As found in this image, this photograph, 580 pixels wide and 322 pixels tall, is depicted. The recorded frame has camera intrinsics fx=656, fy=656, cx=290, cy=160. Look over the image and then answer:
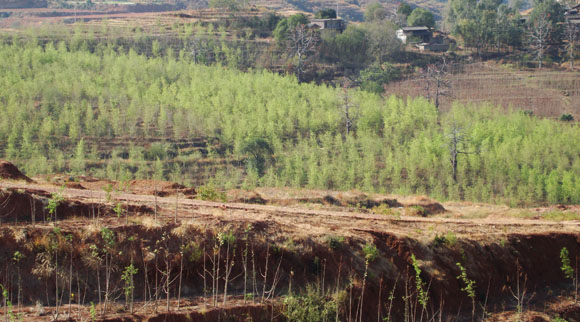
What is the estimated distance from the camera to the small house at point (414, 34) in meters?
71.1

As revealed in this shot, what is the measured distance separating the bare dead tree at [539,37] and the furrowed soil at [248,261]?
48586 mm

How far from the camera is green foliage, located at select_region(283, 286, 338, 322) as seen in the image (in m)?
13.7

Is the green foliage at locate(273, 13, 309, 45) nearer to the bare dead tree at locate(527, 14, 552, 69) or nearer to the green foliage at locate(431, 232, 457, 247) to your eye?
the bare dead tree at locate(527, 14, 552, 69)

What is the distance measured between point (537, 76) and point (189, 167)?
3686 centimetres

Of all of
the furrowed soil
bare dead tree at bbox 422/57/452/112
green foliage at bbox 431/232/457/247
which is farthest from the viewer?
bare dead tree at bbox 422/57/452/112

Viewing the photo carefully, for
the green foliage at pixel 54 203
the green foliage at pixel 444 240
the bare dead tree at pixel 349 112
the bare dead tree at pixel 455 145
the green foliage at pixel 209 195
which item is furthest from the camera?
the bare dead tree at pixel 349 112

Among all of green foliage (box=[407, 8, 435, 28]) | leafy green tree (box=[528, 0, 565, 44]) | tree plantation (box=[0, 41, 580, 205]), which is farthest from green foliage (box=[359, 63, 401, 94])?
leafy green tree (box=[528, 0, 565, 44])

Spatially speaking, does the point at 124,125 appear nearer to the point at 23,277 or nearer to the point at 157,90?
the point at 157,90

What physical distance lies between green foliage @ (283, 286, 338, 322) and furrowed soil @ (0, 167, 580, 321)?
0.17 meters

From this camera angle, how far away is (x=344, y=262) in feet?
49.6

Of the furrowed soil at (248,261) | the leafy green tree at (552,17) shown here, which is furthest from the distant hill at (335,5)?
the furrowed soil at (248,261)

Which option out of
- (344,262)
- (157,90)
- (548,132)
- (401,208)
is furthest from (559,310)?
(157,90)

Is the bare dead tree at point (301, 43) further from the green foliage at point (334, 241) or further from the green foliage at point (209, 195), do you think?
the green foliage at point (334, 241)

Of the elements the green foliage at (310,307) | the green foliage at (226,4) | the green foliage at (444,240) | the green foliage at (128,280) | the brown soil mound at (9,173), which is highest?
the green foliage at (226,4)
